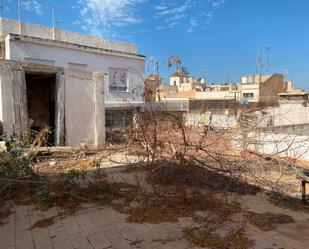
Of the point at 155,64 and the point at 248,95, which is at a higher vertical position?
the point at 248,95

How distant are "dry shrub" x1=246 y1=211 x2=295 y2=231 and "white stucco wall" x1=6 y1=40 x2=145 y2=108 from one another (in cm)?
802

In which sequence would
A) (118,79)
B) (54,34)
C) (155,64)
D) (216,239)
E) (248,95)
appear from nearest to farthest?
(216,239) < (155,64) < (54,34) < (118,79) < (248,95)

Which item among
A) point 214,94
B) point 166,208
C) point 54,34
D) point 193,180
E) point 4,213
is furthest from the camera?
point 214,94

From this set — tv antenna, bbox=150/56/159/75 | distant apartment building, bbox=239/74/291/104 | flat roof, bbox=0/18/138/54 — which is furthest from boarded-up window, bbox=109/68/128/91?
distant apartment building, bbox=239/74/291/104

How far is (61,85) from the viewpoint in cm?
984

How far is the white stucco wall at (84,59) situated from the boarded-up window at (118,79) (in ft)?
0.77

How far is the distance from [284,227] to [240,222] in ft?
2.01

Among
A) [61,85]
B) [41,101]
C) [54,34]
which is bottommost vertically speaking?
[41,101]

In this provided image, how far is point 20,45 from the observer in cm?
1277

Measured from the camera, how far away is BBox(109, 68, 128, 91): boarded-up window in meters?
16.9

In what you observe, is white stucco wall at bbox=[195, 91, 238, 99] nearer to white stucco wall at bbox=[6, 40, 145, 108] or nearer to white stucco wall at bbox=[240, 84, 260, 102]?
white stucco wall at bbox=[240, 84, 260, 102]

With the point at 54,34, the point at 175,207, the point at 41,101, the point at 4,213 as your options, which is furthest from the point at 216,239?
the point at 54,34

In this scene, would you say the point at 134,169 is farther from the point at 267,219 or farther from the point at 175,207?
the point at 267,219

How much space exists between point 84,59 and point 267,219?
1423 cm
